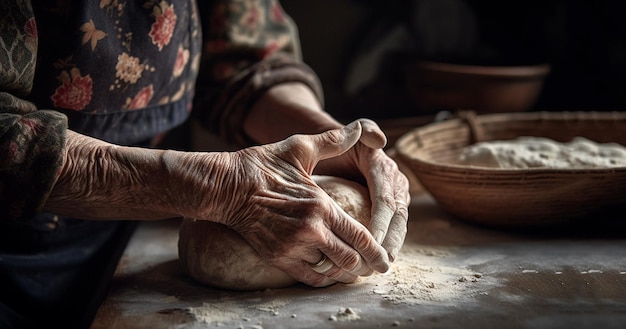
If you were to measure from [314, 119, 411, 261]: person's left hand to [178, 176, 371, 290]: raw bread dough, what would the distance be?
0.19 feet

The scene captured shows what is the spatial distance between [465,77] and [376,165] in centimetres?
110

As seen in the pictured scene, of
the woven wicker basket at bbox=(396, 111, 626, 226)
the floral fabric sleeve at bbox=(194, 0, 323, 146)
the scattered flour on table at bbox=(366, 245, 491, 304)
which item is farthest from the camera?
the floral fabric sleeve at bbox=(194, 0, 323, 146)

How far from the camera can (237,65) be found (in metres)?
1.88

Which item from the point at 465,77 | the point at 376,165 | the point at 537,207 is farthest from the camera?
the point at 465,77

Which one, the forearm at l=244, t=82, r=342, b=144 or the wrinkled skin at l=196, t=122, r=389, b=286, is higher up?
the wrinkled skin at l=196, t=122, r=389, b=286

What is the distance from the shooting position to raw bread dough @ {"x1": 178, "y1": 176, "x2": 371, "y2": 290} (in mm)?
1300

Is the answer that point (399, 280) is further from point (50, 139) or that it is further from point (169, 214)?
point (50, 139)

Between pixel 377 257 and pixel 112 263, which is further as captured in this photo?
pixel 112 263

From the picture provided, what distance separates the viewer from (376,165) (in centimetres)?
142

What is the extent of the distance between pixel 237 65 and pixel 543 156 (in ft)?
2.90

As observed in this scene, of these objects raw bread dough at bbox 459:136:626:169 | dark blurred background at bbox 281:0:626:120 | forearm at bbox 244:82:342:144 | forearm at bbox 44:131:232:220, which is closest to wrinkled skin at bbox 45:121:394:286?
forearm at bbox 44:131:232:220

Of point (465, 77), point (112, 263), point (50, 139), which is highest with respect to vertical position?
point (50, 139)

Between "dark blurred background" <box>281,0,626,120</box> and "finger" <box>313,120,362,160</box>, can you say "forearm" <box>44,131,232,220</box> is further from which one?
"dark blurred background" <box>281,0,626,120</box>

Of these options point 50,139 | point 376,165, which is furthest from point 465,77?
point 50,139
